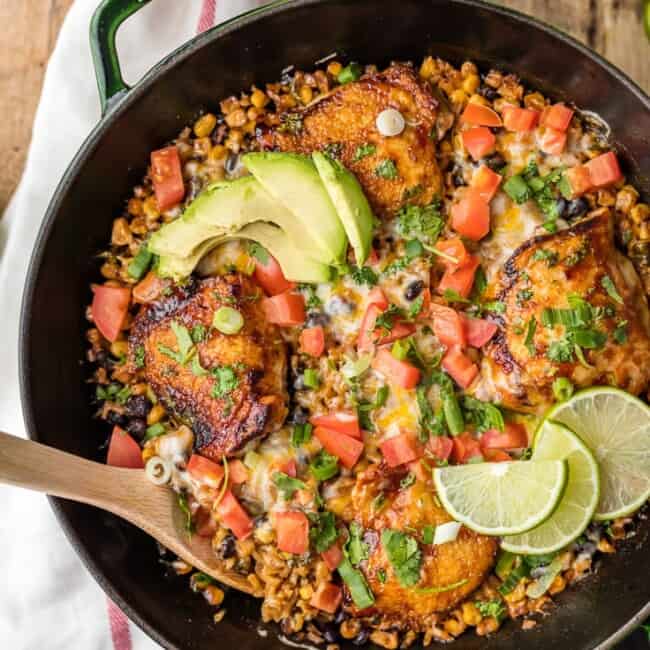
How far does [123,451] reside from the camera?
5.12 meters

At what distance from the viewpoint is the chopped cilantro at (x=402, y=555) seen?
15.7 feet

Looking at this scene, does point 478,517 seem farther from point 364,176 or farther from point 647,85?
point 647,85

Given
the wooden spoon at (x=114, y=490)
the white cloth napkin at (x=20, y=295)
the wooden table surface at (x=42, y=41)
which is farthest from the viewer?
the wooden table surface at (x=42, y=41)

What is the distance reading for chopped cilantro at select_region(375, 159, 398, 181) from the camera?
15.8ft

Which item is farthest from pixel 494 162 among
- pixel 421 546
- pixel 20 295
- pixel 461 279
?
pixel 20 295

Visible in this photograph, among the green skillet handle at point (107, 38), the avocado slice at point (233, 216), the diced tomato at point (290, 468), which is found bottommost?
the diced tomato at point (290, 468)

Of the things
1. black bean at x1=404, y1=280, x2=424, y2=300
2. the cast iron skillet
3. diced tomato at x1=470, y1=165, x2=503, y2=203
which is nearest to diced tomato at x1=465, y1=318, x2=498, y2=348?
black bean at x1=404, y1=280, x2=424, y2=300

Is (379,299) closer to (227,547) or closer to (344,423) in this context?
(344,423)

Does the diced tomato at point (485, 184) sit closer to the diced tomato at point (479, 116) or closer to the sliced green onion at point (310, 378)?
the diced tomato at point (479, 116)

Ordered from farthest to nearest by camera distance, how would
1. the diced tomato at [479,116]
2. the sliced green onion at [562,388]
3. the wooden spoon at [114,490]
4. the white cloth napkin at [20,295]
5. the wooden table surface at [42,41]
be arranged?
the wooden table surface at [42,41] → the white cloth napkin at [20,295] → the diced tomato at [479,116] → the sliced green onion at [562,388] → the wooden spoon at [114,490]

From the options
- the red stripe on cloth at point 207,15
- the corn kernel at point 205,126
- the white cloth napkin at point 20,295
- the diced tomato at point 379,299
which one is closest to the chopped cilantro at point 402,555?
the diced tomato at point 379,299

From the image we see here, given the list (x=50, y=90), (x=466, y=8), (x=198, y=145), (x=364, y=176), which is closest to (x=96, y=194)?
(x=198, y=145)

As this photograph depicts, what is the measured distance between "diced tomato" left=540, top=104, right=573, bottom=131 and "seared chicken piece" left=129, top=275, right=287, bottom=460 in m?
1.75

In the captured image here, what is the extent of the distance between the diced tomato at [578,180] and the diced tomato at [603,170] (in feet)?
0.08
